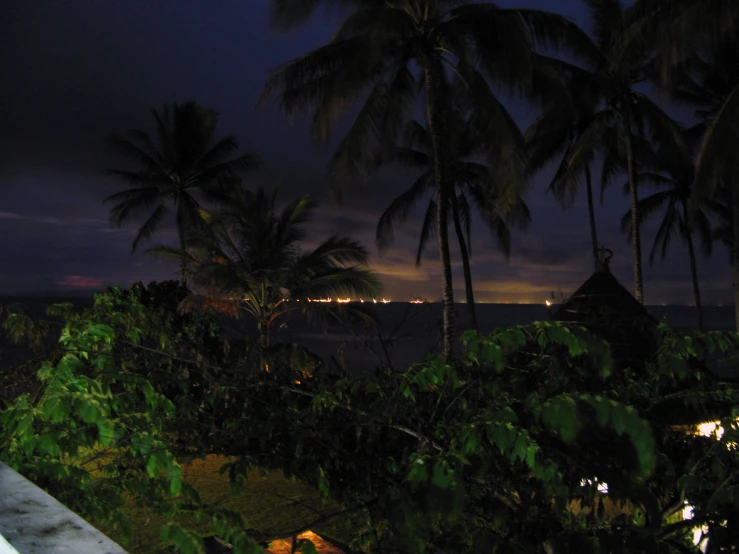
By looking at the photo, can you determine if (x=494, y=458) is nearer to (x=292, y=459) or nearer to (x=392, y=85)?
(x=292, y=459)

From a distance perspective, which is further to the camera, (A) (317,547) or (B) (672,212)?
(B) (672,212)

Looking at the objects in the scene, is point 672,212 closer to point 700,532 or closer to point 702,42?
point 702,42

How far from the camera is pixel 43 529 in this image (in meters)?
A: 1.14

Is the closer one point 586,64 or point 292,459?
point 292,459

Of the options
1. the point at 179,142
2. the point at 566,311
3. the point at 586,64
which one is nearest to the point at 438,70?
the point at 566,311

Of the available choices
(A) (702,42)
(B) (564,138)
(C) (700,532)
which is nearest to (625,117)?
(B) (564,138)

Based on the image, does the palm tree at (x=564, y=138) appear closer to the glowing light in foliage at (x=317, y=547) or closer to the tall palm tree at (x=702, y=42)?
the tall palm tree at (x=702, y=42)

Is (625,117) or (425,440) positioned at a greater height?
(625,117)

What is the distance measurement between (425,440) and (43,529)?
4.46 feet

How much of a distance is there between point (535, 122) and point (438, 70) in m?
8.09

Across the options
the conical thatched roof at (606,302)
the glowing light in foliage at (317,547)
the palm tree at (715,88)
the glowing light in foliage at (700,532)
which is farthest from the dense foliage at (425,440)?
the palm tree at (715,88)

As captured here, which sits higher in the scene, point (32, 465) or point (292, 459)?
point (32, 465)

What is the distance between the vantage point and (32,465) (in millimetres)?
2105

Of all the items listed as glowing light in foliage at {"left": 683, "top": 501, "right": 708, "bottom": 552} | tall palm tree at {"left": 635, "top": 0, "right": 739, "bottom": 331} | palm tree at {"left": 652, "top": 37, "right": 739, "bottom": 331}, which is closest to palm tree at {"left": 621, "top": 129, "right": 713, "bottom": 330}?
palm tree at {"left": 652, "top": 37, "right": 739, "bottom": 331}
